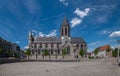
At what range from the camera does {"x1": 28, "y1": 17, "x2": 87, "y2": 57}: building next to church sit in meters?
110

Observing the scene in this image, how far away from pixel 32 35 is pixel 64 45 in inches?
1156

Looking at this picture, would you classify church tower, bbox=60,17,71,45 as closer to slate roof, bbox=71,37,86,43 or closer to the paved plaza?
slate roof, bbox=71,37,86,43

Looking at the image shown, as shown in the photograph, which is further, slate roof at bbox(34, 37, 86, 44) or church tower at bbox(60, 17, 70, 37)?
slate roof at bbox(34, 37, 86, 44)

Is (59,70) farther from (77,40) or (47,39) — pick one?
(77,40)

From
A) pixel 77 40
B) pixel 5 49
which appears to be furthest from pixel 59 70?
pixel 77 40

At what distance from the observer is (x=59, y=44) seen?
117 m

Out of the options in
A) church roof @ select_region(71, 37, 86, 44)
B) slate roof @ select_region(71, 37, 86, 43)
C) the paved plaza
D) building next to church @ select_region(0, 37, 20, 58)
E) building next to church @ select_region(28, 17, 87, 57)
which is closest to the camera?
the paved plaza

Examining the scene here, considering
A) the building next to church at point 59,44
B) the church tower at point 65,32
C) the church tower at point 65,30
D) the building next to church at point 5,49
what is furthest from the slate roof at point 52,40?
the building next to church at point 5,49

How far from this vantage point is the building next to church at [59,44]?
359 ft

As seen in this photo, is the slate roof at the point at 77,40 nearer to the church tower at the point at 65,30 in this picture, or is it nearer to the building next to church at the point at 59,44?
the building next to church at the point at 59,44

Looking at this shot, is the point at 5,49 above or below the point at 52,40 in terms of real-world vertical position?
below

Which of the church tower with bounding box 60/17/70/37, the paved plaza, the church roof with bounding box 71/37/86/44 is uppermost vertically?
the church tower with bounding box 60/17/70/37

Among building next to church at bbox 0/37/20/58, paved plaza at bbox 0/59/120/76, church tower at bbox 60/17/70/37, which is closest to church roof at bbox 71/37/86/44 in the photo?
church tower at bbox 60/17/70/37

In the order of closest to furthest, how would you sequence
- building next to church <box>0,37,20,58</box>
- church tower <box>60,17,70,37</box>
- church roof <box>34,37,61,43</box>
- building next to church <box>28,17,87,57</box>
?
building next to church <box>0,37,20,58</box>
building next to church <box>28,17,87,57</box>
church tower <box>60,17,70,37</box>
church roof <box>34,37,61,43</box>
